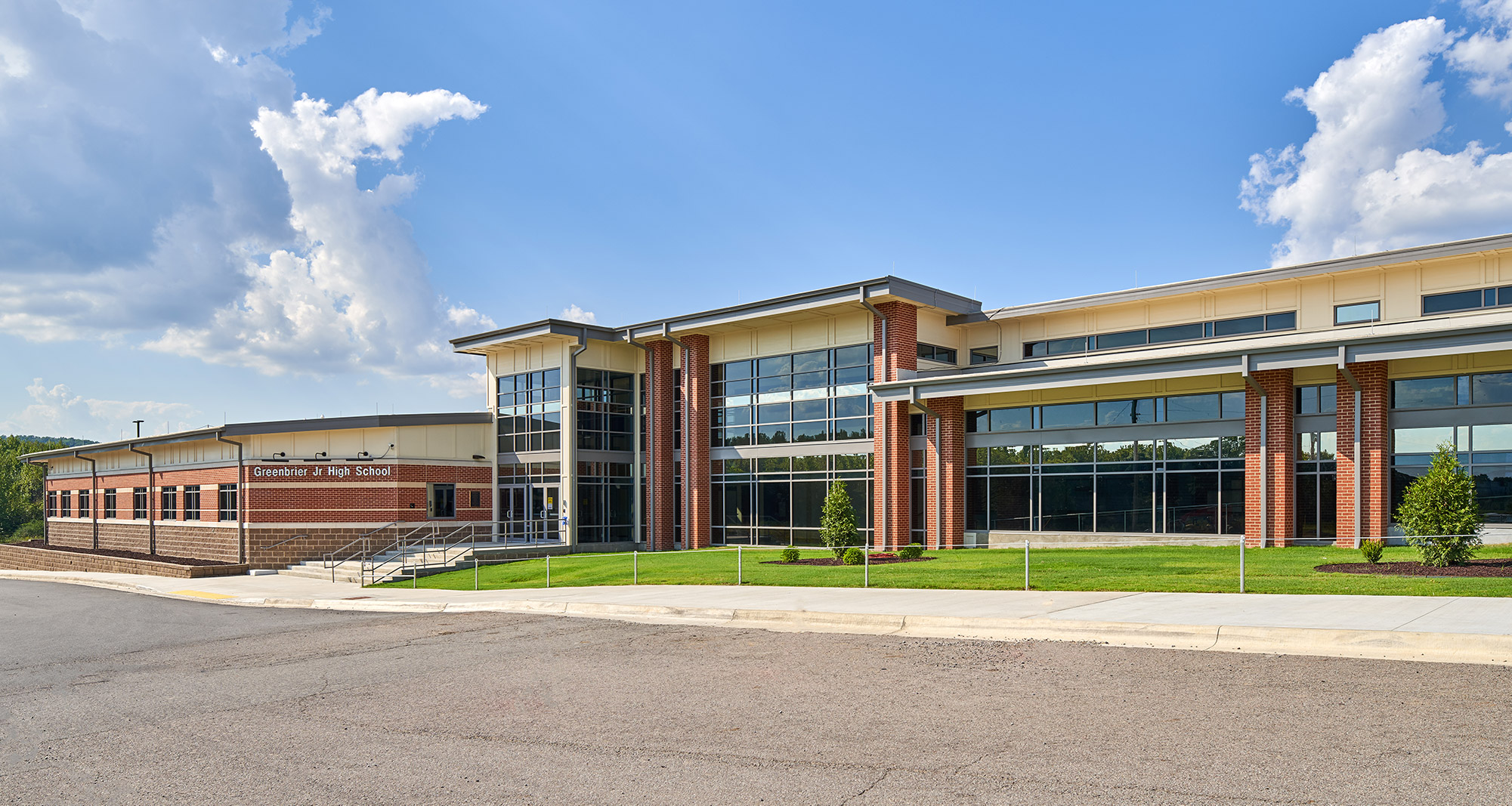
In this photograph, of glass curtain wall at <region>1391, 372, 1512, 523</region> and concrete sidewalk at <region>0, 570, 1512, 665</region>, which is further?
glass curtain wall at <region>1391, 372, 1512, 523</region>

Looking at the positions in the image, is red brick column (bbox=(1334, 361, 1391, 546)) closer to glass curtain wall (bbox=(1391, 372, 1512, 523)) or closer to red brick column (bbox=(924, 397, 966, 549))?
glass curtain wall (bbox=(1391, 372, 1512, 523))

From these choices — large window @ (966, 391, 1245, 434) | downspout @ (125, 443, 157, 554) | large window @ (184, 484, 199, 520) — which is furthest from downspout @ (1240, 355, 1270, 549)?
downspout @ (125, 443, 157, 554)

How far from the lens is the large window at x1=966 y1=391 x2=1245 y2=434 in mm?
26750

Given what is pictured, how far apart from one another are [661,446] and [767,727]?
29.6 meters

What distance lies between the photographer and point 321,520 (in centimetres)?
3578

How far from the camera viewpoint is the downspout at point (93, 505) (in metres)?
50.0

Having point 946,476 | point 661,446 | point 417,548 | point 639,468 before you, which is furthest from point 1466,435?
point 417,548

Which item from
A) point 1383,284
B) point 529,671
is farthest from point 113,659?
point 1383,284

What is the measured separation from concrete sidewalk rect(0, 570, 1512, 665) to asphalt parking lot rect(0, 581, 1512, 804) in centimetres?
68

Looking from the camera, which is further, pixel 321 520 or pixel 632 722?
pixel 321 520

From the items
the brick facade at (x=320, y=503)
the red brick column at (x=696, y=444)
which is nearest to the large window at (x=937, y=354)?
the red brick column at (x=696, y=444)

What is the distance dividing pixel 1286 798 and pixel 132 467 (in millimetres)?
51919

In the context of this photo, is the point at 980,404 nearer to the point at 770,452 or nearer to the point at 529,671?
the point at 770,452

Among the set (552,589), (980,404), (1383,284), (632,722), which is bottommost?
(552,589)
